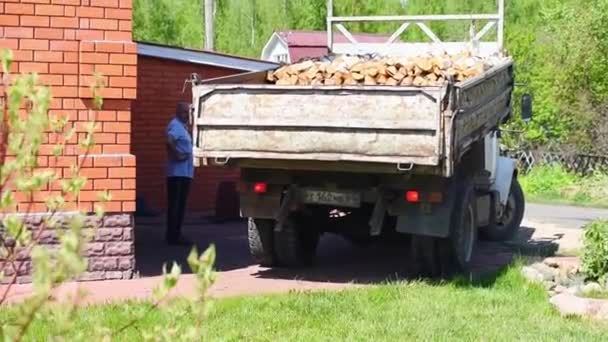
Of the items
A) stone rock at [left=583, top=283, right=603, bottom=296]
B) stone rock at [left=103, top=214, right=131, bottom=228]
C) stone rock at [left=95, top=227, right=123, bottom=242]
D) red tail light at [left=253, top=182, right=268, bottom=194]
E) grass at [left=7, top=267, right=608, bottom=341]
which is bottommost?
grass at [left=7, top=267, right=608, bottom=341]

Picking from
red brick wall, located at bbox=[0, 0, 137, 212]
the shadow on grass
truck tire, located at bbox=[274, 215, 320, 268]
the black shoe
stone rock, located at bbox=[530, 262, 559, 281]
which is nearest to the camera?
red brick wall, located at bbox=[0, 0, 137, 212]

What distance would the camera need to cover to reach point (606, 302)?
820 centimetres

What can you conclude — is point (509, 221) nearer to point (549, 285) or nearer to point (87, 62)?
point (549, 285)

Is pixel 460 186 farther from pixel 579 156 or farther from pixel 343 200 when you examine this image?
pixel 579 156

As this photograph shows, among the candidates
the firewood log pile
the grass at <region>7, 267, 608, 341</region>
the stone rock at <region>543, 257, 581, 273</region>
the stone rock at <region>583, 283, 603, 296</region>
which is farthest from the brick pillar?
the stone rock at <region>543, 257, 581, 273</region>

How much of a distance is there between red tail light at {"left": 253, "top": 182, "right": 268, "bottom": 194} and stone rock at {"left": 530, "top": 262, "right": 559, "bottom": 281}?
283 centimetres

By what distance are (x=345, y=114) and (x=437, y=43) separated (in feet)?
14.4

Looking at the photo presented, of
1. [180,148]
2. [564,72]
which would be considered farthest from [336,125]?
[564,72]

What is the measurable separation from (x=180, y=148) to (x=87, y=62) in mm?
3197

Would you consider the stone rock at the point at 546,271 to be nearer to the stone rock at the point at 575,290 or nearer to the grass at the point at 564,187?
the stone rock at the point at 575,290

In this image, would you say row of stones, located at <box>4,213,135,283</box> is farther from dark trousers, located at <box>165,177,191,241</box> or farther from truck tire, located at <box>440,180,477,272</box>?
truck tire, located at <box>440,180,477,272</box>

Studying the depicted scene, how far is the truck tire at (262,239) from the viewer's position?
427 inches

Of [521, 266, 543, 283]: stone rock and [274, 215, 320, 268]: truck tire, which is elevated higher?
[274, 215, 320, 268]: truck tire

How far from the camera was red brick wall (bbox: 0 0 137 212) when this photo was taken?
9266 millimetres
